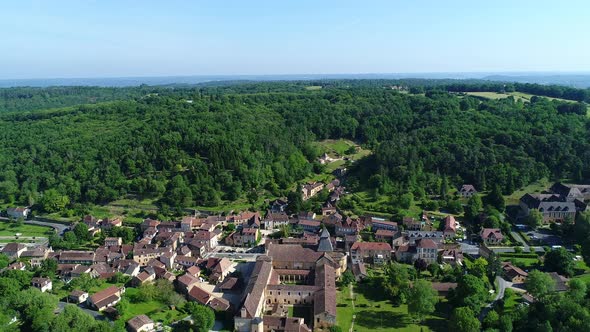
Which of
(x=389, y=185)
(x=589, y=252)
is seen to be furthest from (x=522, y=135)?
(x=589, y=252)

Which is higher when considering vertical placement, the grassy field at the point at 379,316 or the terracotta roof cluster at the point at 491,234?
the terracotta roof cluster at the point at 491,234

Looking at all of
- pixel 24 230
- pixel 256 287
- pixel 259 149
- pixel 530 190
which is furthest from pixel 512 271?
pixel 24 230

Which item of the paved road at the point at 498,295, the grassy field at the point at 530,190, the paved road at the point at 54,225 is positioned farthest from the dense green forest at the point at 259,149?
the paved road at the point at 498,295

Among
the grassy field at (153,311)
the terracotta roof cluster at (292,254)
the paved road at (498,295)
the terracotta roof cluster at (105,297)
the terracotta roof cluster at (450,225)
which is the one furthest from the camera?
the terracotta roof cluster at (450,225)

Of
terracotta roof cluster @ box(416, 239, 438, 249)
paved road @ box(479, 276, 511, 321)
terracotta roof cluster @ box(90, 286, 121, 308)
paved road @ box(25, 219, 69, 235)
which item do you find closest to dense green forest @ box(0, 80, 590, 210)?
paved road @ box(25, 219, 69, 235)

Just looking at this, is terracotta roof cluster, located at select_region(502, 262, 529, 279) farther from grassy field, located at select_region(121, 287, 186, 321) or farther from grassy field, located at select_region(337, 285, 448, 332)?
grassy field, located at select_region(121, 287, 186, 321)

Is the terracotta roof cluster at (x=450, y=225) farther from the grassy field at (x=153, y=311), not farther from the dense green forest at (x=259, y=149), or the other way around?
the grassy field at (x=153, y=311)
